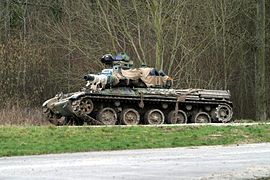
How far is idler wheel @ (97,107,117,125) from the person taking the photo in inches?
1101

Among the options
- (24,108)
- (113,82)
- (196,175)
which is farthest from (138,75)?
→ (196,175)

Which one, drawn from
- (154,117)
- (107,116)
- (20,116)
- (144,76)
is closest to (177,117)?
(154,117)

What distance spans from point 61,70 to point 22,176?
98.0 feet

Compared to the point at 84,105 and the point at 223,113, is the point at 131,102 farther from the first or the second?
the point at 223,113

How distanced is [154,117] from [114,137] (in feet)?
28.4

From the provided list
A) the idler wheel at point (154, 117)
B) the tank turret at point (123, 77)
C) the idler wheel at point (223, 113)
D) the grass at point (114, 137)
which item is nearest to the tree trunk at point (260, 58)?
the idler wheel at point (223, 113)

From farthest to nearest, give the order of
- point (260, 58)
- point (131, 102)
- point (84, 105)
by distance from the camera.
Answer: point (260, 58) → point (131, 102) → point (84, 105)

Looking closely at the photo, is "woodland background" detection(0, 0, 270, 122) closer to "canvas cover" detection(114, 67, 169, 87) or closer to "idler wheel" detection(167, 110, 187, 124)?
"canvas cover" detection(114, 67, 169, 87)

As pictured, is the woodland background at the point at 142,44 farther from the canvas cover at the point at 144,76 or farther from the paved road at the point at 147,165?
the paved road at the point at 147,165

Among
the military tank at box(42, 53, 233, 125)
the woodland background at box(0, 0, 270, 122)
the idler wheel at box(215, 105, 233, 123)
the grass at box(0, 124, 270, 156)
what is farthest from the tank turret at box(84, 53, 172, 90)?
the grass at box(0, 124, 270, 156)

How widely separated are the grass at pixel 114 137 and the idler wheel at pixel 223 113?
614 cm

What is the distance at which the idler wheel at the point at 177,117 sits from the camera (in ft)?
98.4

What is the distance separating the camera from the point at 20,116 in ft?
98.2

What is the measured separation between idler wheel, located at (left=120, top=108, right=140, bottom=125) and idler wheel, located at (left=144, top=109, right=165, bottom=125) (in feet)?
1.67
